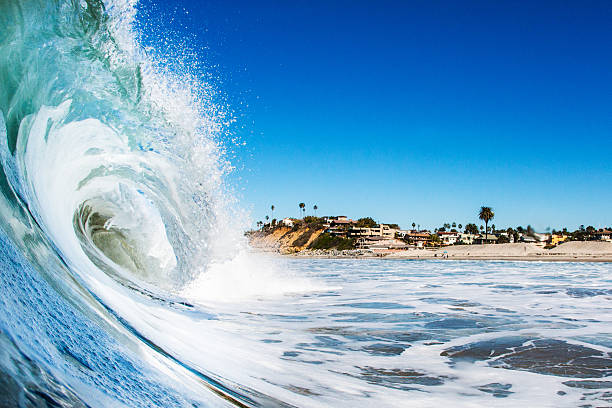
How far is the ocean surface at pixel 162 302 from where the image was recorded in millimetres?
2855

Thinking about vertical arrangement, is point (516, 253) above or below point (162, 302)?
below

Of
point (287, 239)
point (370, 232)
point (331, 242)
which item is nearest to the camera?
point (331, 242)

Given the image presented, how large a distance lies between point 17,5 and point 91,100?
9.53ft

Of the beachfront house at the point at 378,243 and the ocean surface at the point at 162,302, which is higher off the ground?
the ocean surface at the point at 162,302

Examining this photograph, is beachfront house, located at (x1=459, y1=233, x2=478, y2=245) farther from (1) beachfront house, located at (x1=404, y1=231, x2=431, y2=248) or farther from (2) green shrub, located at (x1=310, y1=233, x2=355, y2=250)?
(2) green shrub, located at (x1=310, y1=233, x2=355, y2=250)

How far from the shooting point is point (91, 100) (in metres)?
8.21

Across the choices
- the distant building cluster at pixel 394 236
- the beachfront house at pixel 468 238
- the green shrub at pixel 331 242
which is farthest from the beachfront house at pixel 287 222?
the beachfront house at pixel 468 238

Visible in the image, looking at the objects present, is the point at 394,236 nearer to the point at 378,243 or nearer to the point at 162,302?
the point at 378,243

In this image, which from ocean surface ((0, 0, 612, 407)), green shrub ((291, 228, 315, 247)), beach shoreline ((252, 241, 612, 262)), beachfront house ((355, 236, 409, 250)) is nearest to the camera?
ocean surface ((0, 0, 612, 407))

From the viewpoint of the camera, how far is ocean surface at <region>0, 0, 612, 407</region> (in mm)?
2855

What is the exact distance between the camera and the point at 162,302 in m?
7.24

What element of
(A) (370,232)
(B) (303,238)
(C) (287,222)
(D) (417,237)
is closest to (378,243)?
(A) (370,232)

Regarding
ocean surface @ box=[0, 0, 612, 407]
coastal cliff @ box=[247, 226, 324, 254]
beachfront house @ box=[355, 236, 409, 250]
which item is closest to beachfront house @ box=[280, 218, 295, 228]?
coastal cliff @ box=[247, 226, 324, 254]

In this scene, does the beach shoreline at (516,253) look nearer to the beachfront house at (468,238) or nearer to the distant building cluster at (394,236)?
the distant building cluster at (394,236)
